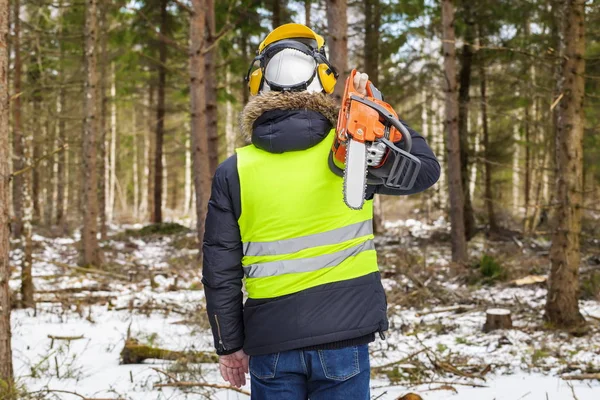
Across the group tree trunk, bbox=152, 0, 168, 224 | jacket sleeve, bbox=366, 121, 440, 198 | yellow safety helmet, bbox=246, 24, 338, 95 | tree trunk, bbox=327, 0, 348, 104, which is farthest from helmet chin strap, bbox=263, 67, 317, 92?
tree trunk, bbox=152, 0, 168, 224

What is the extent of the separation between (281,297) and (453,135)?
9.53 metres

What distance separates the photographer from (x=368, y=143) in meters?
2.04

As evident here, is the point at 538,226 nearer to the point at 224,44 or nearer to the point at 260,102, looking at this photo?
the point at 224,44

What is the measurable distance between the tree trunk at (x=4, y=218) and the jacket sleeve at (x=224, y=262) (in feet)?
7.72

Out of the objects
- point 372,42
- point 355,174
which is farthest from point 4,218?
point 372,42

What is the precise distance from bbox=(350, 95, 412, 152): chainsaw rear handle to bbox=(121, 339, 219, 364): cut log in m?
3.72

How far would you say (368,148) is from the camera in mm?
2039

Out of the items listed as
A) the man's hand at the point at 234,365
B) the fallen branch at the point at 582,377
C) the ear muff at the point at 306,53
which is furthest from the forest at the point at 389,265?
the man's hand at the point at 234,365

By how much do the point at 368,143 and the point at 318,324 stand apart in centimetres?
73

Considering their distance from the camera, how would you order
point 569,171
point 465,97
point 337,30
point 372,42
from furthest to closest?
1. point 372,42
2. point 465,97
3. point 337,30
4. point 569,171

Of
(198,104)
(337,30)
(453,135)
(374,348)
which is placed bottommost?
(374,348)

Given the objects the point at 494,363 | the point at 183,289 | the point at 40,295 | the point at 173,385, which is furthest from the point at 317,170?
the point at 40,295

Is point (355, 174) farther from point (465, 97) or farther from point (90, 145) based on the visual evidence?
point (465, 97)

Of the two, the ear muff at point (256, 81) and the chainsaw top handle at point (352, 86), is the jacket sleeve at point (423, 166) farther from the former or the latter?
the ear muff at point (256, 81)
